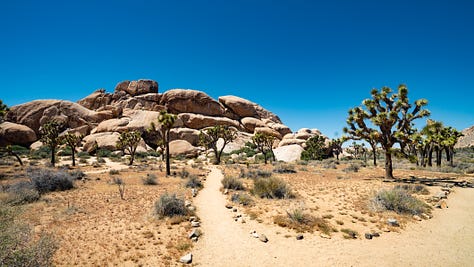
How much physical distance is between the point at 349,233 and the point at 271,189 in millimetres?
6056

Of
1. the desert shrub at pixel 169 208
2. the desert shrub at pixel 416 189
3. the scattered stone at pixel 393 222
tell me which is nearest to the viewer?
the scattered stone at pixel 393 222

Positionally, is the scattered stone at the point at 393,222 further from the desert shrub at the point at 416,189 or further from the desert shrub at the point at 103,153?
the desert shrub at the point at 103,153

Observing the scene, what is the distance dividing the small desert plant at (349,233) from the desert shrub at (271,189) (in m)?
5.10

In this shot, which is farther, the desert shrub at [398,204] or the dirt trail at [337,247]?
the desert shrub at [398,204]

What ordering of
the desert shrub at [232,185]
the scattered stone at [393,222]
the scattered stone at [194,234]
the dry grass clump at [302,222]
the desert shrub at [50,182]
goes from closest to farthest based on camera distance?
1. the scattered stone at [194,234]
2. the dry grass clump at [302,222]
3. the scattered stone at [393,222]
4. the desert shrub at [50,182]
5. the desert shrub at [232,185]

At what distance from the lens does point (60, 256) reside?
7.07m

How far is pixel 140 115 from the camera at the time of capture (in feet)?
200

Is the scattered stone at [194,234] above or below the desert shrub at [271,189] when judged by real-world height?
below

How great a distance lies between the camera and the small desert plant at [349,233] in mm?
8352

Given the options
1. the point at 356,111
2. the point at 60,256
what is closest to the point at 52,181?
the point at 60,256

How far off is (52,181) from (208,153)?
3781 centimetres

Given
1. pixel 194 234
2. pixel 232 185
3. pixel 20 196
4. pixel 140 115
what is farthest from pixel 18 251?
pixel 140 115

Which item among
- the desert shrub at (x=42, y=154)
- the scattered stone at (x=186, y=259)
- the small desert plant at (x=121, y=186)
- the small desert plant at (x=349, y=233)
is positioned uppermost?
the desert shrub at (x=42, y=154)

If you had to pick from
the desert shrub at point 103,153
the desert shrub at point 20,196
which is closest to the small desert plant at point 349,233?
the desert shrub at point 20,196
